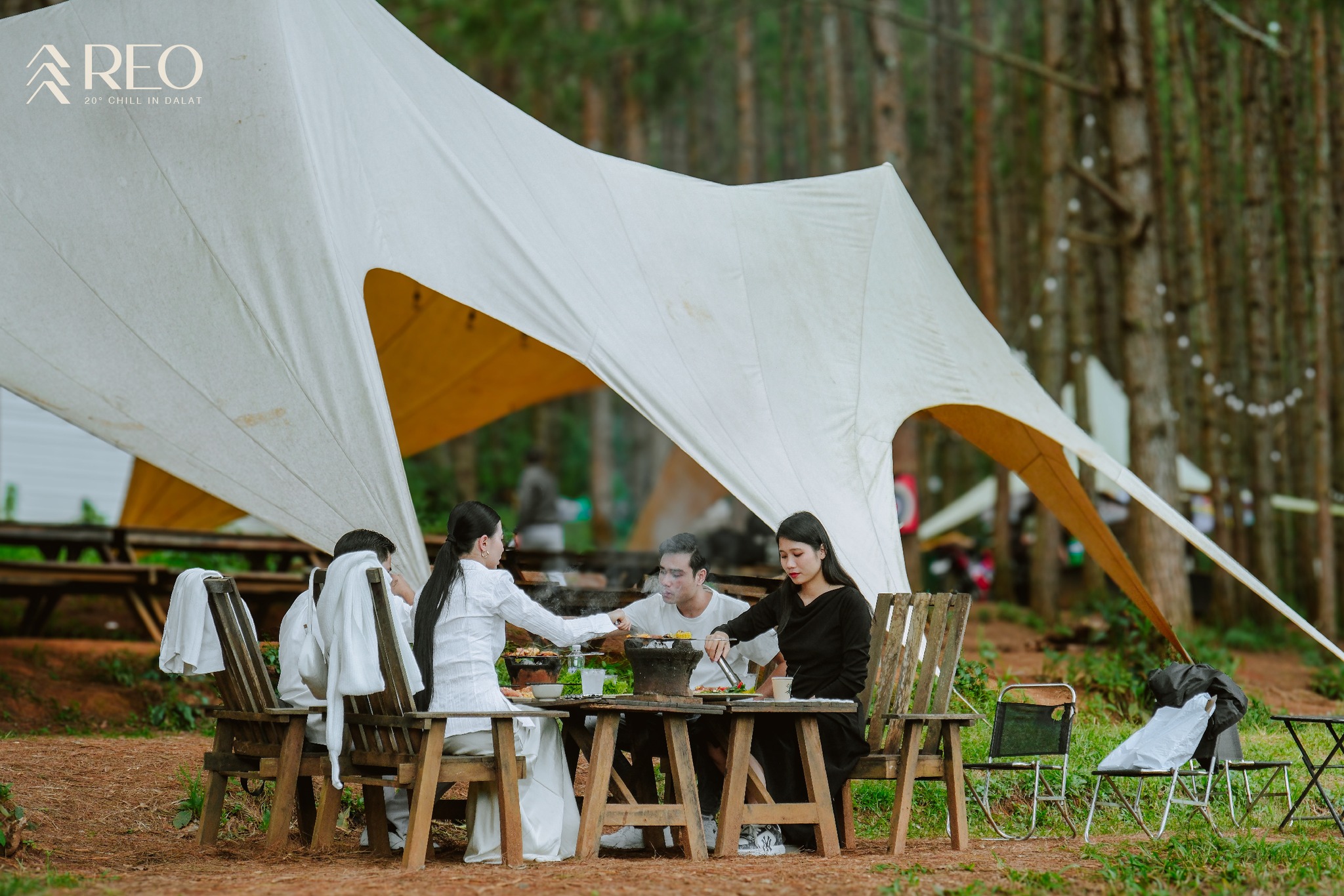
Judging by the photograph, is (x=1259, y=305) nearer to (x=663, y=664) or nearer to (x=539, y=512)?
(x=539, y=512)

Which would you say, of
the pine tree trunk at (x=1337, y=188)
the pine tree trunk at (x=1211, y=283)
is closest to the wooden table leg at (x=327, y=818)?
the pine tree trunk at (x=1211, y=283)

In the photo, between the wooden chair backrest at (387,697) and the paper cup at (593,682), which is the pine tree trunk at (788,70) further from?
the wooden chair backrest at (387,697)

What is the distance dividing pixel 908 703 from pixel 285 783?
2026 mm

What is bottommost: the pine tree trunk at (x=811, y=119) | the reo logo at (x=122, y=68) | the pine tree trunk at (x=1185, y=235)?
the reo logo at (x=122, y=68)

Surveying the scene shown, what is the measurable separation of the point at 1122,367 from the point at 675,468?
367 cm

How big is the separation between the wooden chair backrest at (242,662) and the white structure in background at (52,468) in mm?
10341

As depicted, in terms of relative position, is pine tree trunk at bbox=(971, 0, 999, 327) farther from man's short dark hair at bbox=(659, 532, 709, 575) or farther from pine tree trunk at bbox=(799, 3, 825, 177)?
man's short dark hair at bbox=(659, 532, 709, 575)

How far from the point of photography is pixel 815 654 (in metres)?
4.62

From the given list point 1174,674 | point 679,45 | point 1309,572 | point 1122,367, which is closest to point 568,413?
point 679,45

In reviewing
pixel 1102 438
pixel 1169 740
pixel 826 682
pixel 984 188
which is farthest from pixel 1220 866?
pixel 1102 438

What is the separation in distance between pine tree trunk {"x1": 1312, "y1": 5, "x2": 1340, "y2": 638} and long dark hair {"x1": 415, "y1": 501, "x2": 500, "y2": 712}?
10.5 meters

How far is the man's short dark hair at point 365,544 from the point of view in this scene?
171 inches

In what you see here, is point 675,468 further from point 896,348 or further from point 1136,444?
point 896,348

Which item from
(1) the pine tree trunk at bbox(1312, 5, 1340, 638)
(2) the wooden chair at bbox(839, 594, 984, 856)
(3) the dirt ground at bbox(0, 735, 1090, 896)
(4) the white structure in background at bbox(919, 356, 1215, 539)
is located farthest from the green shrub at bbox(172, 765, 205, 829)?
(4) the white structure in background at bbox(919, 356, 1215, 539)
